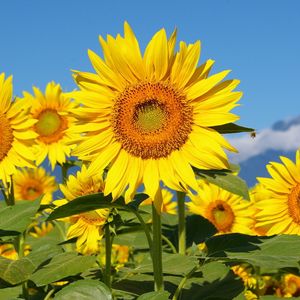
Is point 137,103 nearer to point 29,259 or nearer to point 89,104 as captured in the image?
point 89,104

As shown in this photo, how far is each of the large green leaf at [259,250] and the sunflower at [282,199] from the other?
1328 mm

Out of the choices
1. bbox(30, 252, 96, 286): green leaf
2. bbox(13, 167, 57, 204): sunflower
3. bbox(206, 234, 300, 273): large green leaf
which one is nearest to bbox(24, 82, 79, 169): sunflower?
bbox(13, 167, 57, 204): sunflower

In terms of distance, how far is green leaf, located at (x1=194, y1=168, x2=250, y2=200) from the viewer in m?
3.58

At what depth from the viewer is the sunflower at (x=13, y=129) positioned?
4605mm

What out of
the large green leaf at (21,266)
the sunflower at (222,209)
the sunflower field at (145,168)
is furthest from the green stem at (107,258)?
Answer: the sunflower at (222,209)

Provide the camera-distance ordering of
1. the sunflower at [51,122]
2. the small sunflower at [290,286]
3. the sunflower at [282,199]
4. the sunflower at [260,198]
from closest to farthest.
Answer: the sunflower at [282,199] < the sunflower at [260,198] < the small sunflower at [290,286] < the sunflower at [51,122]

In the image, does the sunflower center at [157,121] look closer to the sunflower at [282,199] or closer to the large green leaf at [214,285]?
the large green leaf at [214,285]

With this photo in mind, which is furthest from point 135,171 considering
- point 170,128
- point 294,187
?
point 294,187

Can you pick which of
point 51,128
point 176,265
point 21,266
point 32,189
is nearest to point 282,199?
point 176,265

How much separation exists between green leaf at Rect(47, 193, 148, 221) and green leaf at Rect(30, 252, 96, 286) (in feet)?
1.16

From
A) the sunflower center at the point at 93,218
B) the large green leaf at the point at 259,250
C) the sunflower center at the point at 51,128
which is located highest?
the sunflower center at the point at 51,128

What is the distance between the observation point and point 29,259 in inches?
132

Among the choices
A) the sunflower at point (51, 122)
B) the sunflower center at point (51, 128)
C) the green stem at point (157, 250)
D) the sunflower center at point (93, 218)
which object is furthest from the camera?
the sunflower center at point (51, 128)

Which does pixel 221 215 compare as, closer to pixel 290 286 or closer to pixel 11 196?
pixel 290 286
